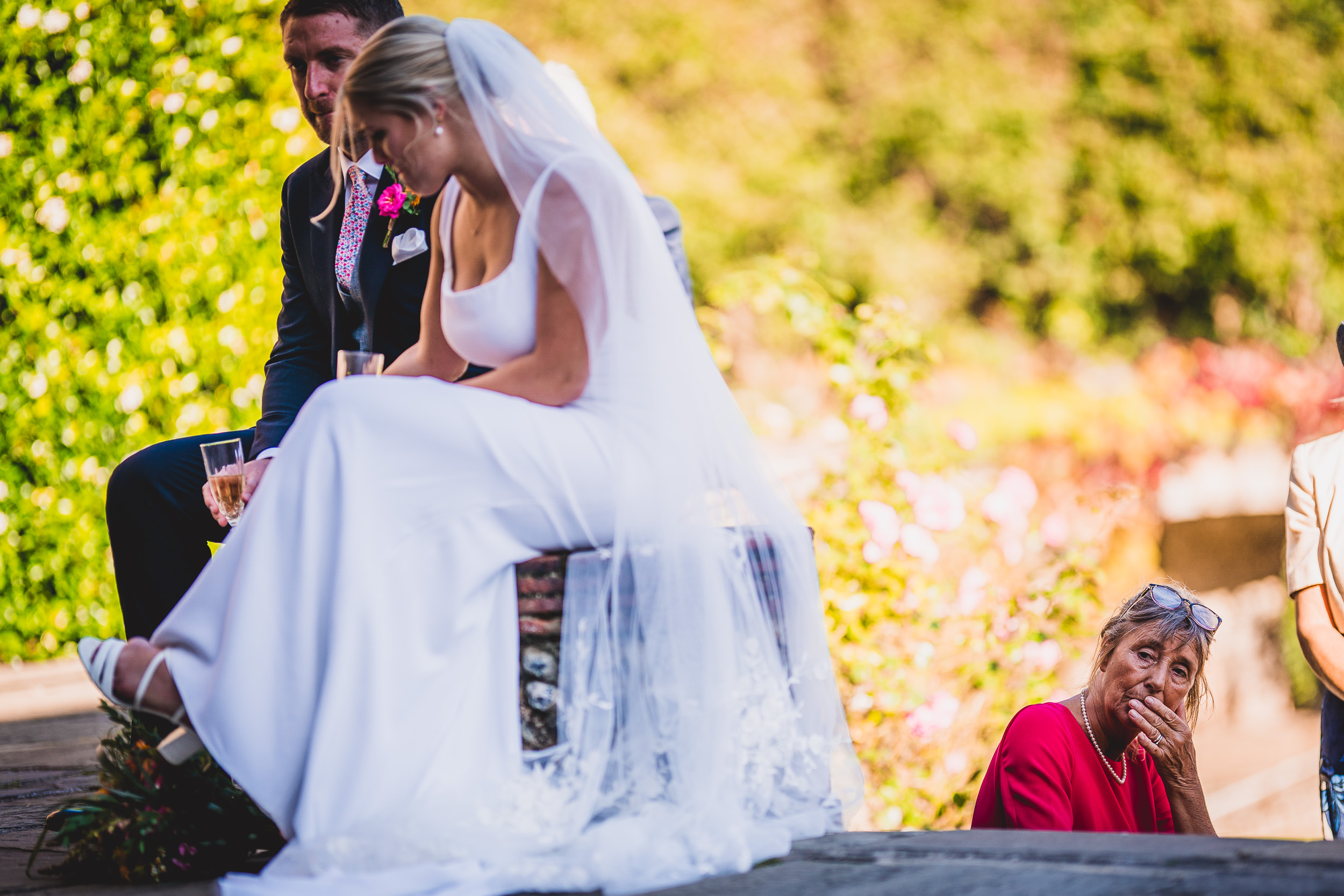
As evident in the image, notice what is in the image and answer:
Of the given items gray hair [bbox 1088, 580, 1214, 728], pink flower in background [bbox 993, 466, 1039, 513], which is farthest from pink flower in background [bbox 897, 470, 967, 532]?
gray hair [bbox 1088, 580, 1214, 728]

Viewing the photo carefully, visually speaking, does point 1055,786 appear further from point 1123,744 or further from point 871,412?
point 871,412

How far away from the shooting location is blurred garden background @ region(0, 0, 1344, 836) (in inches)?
146

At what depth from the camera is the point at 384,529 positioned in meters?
1.87

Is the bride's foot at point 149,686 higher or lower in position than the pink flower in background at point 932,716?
higher

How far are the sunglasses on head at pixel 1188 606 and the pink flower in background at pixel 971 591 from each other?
97cm

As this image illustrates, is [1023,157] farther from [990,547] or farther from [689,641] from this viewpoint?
[689,641]

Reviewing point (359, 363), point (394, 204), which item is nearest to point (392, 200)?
point (394, 204)

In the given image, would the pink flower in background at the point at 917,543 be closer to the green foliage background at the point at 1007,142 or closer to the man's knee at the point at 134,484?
the man's knee at the point at 134,484

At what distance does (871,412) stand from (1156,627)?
1.44 metres

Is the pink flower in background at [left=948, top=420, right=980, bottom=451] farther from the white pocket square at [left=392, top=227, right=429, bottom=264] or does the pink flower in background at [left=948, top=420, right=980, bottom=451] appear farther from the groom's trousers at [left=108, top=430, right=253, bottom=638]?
the groom's trousers at [left=108, top=430, right=253, bottom=638]

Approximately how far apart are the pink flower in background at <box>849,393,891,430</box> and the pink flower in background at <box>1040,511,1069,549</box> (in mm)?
601

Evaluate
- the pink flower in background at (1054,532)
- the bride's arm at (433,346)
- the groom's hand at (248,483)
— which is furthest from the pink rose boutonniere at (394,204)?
the pink flower in background at (1054,532)

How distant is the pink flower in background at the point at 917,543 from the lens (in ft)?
11.4

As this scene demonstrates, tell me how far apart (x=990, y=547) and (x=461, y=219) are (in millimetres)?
2213
